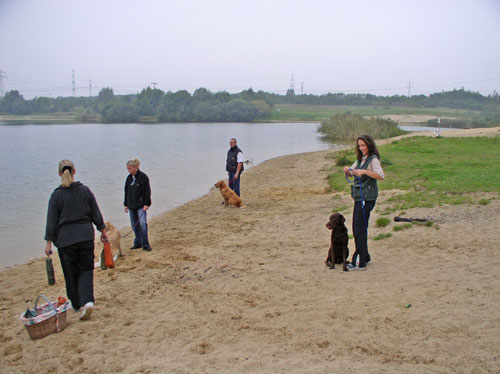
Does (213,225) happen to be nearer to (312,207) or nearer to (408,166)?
(312,207)

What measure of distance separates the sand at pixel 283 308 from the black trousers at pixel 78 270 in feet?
0.85

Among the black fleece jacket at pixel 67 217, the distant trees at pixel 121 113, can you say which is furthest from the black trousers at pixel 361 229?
the distant trees at pixel 121 113

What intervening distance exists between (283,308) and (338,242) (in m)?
1.51

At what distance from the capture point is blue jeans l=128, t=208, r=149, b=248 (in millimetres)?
7801

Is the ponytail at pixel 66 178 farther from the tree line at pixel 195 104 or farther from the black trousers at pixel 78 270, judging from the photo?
the tree line at pixel 195 104

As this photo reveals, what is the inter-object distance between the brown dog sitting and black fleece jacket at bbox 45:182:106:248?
3202 mm

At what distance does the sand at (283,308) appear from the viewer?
3854 mm

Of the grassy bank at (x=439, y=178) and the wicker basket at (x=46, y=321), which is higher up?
the grassy bank at (x=439, y=178)

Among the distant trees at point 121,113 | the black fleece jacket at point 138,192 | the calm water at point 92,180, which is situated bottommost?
the calm water at point 92,180

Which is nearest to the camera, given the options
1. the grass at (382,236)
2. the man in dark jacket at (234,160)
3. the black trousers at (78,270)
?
the black trousers at (78,270)

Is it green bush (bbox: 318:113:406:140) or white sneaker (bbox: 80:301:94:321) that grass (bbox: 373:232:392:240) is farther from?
green bush (bbox: 318:113:406:140)

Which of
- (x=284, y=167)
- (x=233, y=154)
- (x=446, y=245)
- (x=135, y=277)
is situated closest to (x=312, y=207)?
(x=233, y=154)

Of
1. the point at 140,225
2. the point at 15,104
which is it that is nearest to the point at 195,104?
the point at 15,104

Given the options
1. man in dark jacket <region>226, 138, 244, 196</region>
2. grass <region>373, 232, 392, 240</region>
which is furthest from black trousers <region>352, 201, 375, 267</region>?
man in dark jacket <region>226, 138, 244, 196</region>
